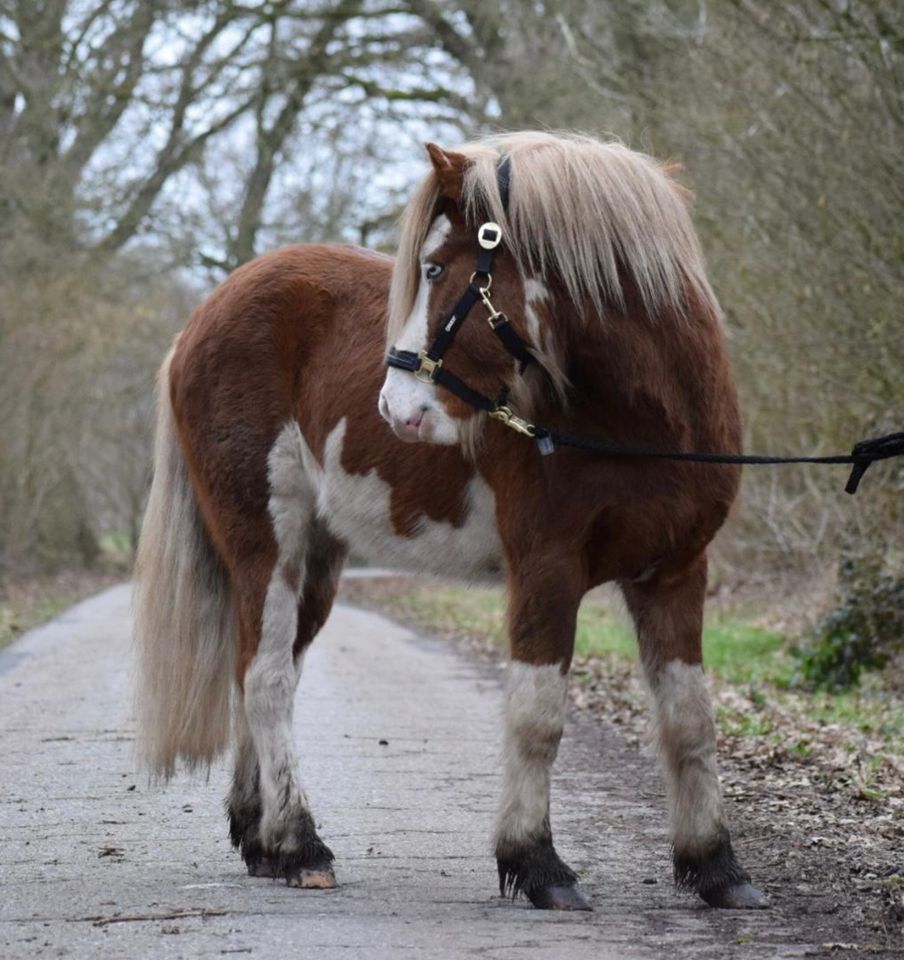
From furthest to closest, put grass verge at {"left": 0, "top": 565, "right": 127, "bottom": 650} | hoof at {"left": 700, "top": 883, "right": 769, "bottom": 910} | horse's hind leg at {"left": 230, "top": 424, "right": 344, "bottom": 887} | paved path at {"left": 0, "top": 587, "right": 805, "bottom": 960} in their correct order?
grass verge at {"left": 0, "top": 565, "right": 127, "bottom": 650} < horse's hind leg at {"left": 230, "top": 424, "right": 344, "bottom": 887} < hoof at {"left": 700, "top": 883, "right": 769, "bottom": 910} < paved path at {"left": 0, "top": 587, "right": 805, "bottom": 960}

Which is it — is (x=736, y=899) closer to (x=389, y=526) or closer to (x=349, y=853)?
(x=349, y=853)

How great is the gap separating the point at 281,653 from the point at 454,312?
156 cm

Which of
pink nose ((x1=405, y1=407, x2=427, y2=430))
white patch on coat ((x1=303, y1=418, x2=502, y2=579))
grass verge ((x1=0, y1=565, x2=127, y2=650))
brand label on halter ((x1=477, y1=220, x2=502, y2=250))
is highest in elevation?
brand label on halter ((x1=477, y1=220, x2=502, y2=250))

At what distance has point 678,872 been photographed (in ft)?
15.8

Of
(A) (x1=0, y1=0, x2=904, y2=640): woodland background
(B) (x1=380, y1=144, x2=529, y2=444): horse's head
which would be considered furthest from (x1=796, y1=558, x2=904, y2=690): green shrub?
(B) (x1=380, y1=144, x2=529, y2=444): horse's head

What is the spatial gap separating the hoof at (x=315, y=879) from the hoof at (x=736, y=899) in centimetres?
121

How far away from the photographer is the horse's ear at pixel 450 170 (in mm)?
4555

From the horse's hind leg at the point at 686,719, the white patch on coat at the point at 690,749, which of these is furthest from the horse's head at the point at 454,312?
the white patch on coat at the point at 690,749

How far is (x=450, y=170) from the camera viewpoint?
4.58 metres

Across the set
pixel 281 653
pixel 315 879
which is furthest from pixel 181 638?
pixel 315 879

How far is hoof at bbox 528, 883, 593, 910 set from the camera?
457cm

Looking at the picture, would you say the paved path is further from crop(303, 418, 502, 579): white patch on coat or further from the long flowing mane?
the long flowing mane

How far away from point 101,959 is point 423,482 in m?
1.82

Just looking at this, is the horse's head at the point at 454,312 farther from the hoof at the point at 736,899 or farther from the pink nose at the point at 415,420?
the hoof at the point at 736,899
